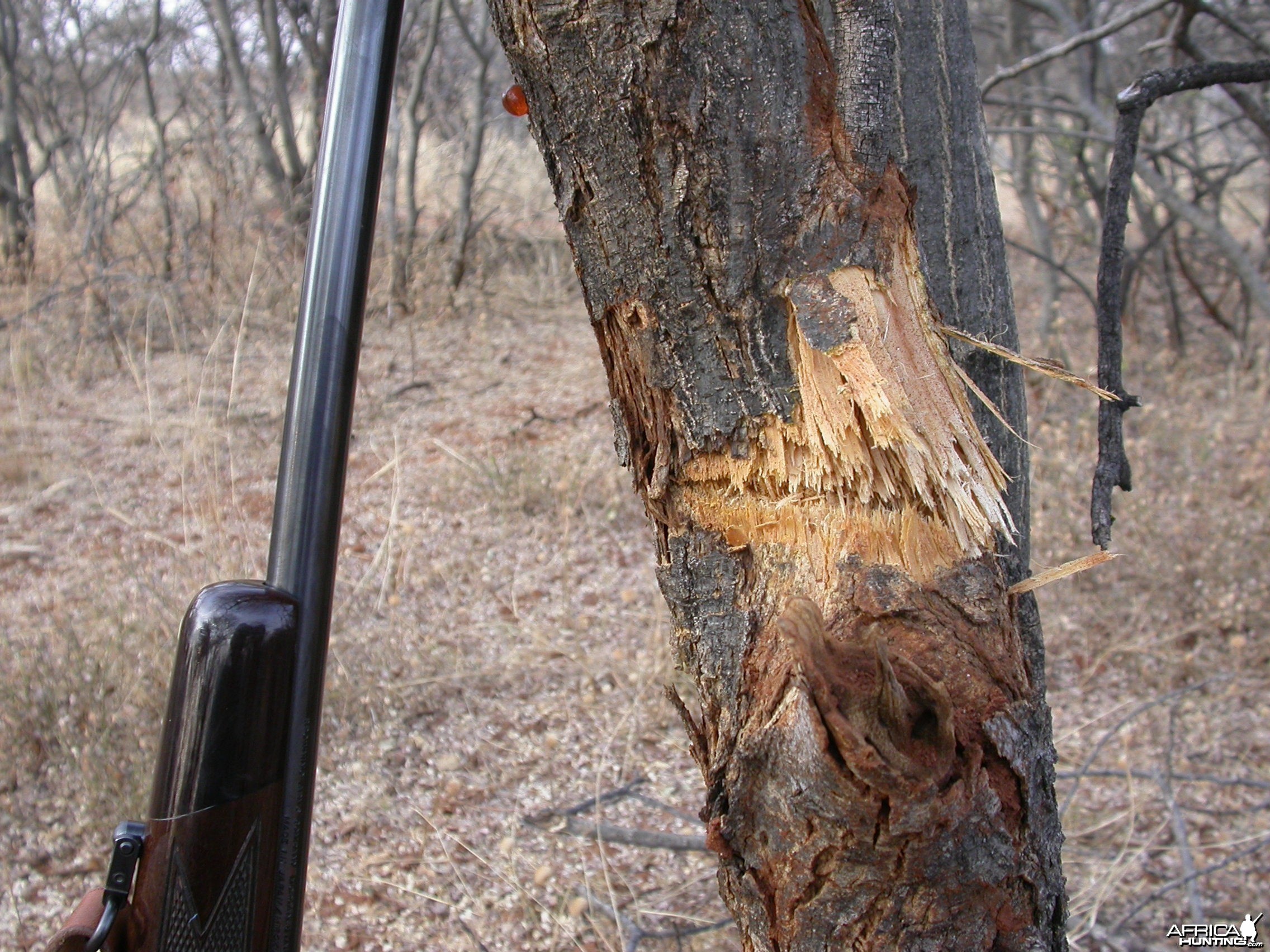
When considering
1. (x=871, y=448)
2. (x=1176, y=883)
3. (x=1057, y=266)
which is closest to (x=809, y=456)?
(x=871, y=448)

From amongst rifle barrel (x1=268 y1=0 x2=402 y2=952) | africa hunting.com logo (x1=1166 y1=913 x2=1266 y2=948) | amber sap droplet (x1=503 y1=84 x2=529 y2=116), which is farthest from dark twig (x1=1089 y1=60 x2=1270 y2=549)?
africa hunting.com logo (x1=1166 y1=913 x2=1266 y2=948)

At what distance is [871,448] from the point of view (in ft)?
2.45

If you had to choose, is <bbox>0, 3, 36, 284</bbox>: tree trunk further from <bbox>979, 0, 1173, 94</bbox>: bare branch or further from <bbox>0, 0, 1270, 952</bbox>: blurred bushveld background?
<bbox>979, 0, 1173, 94</bbox>: bare branch

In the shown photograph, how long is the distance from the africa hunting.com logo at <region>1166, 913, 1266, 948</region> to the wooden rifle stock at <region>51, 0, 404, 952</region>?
1.69 meters

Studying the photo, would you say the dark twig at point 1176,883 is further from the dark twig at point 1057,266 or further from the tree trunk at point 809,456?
the dark twig at point 1057,266

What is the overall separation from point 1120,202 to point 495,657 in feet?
Result: 6.59

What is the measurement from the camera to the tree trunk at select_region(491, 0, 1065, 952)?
2.24 feet

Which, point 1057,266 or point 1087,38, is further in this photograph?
point 1057,266

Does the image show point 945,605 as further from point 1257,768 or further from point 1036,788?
point 1257,768

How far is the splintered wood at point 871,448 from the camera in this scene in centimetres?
73

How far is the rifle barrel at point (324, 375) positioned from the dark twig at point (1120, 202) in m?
0.82

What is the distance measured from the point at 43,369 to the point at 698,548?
15.4 feet

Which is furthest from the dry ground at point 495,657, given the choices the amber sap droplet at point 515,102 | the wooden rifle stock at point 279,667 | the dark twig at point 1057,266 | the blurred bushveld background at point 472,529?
the amber sap droplet at point 515,102

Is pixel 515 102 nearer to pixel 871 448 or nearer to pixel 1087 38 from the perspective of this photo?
pixel 871 448
